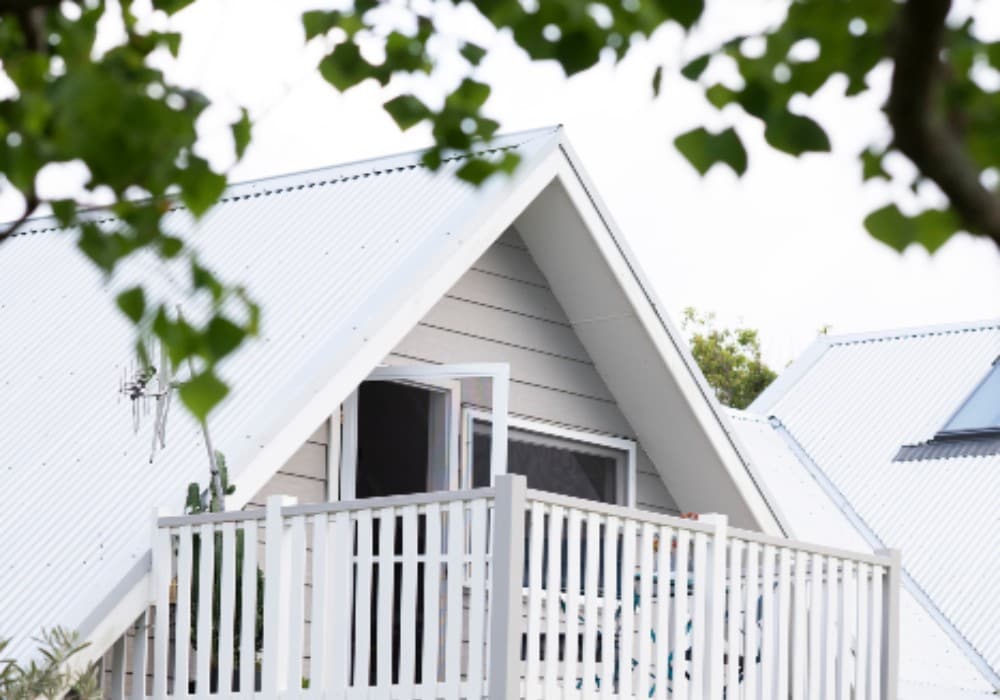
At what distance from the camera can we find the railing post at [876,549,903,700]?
1177 centimetres

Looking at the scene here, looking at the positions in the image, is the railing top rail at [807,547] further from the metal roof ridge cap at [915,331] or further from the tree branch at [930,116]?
the metal roof ridge cap at [915,331]

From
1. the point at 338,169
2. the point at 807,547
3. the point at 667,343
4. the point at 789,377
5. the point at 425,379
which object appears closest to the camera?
the point at 807,547

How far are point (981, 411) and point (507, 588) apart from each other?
1039 centimetres

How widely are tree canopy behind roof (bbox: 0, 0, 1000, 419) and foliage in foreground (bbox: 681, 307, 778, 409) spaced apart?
36.1 m

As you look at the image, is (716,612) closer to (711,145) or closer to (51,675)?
(51,675)

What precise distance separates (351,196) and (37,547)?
3.64 meters

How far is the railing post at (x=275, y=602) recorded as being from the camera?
33.9 ft

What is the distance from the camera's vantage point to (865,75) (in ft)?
12.4

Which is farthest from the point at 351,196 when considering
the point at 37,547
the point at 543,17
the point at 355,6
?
the point at 543,17

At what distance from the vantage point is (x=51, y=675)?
997cm

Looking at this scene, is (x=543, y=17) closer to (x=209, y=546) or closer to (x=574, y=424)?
(x=209, y=546)

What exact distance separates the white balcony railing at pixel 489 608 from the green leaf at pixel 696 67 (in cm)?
580

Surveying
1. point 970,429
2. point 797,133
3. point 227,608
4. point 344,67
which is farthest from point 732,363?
point 797,133

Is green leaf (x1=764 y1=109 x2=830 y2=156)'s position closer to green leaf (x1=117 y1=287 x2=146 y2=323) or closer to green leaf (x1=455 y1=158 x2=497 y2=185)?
green leaf (x1=455 y1=158 x2=497 y2=185)
